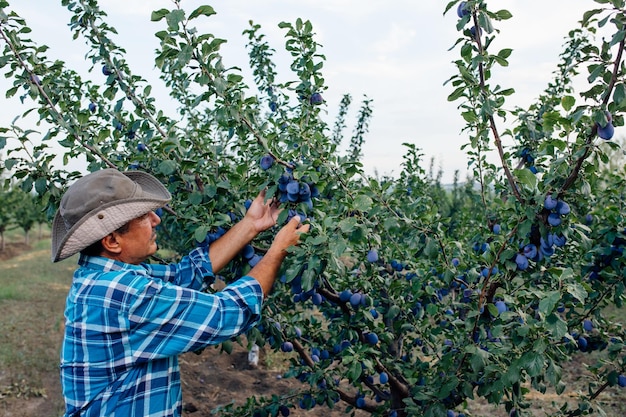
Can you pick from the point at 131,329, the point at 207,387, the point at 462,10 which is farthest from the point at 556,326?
the point at 207,387

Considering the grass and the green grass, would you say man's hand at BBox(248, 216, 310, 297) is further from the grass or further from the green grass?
the green grass

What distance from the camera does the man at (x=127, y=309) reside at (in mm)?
1541

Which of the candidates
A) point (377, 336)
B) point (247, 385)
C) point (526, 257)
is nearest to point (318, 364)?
point (377, 336)

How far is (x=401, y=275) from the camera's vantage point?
323cm

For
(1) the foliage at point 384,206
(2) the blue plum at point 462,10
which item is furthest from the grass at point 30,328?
(2) the blue plum at point 462,10

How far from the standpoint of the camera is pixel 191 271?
2.07m

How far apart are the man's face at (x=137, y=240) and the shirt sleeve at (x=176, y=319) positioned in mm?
228

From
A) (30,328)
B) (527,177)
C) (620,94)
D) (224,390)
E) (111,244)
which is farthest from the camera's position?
(30,328)

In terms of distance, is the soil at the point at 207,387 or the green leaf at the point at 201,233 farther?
the soil at the point at 207,387

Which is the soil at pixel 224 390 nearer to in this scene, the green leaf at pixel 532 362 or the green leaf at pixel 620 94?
the green leaf at pixel 532 362

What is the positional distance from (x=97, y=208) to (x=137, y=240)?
195mm

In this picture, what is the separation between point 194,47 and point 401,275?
203 cm

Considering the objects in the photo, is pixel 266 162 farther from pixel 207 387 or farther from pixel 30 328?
pixel 30 328


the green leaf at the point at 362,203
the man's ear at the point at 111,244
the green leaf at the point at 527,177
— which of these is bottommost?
the man's ear at the point at 111,244
